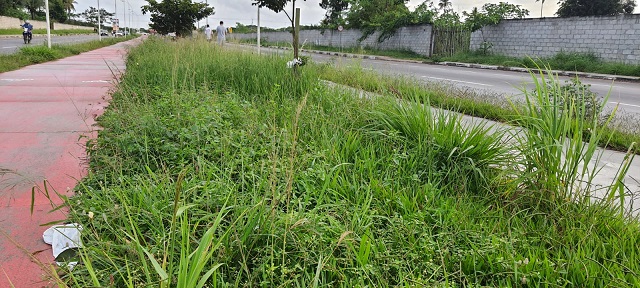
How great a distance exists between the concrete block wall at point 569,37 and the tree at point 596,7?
59.5ft

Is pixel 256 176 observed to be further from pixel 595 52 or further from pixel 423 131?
pixel 595 52

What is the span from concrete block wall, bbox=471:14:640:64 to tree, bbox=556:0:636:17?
1815 centimetres

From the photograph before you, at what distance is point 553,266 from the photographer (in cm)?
195

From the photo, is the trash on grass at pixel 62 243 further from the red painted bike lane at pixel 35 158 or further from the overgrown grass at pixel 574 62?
the overgrown grass at pixel 574 62

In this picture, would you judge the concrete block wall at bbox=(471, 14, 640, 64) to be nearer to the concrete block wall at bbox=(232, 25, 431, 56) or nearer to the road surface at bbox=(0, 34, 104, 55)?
the concrete block wall at bbox=(232, 25, 431, 56)

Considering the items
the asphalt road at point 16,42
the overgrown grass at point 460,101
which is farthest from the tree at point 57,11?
the overgrown grass at point 460,101

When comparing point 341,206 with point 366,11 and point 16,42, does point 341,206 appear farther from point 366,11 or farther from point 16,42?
point 366,11

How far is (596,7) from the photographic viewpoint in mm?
36156

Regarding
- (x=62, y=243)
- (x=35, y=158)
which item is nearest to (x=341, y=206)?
(x=62, y=243)

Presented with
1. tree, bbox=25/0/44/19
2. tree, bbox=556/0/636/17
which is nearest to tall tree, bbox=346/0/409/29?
tree, bbox=556/0/636/17

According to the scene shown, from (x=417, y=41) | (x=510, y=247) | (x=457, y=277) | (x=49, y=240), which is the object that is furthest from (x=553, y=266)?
(x=417, y=41)

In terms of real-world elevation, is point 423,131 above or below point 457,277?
above

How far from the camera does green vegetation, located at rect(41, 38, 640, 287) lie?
1.78 meters

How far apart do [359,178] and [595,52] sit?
1799 cm
